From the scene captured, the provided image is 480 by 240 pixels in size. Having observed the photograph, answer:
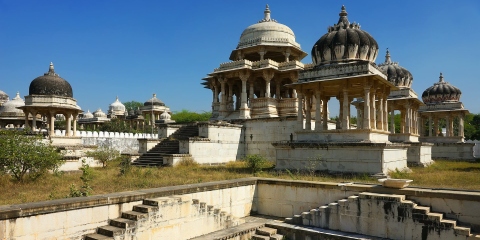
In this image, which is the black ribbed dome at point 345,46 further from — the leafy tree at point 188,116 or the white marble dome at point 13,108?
the leafy tree at point 188,116

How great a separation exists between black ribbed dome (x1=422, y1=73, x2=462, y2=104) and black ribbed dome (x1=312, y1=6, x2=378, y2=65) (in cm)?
2172

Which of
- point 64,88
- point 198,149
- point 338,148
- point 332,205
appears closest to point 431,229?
point 332,205

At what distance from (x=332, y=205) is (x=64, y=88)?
871 inches

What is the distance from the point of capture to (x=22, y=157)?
13.3 m

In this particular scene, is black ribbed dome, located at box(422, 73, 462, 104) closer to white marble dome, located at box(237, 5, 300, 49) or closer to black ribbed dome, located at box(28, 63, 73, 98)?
white marble dome, located at box(237, 5, 300, 49)

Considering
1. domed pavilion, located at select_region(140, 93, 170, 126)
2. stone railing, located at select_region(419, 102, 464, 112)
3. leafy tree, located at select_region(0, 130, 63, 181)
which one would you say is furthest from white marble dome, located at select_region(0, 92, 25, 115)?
stone railing, located at select_region(419, 102, 464, 112)

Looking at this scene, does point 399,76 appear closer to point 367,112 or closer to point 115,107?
point 367,112

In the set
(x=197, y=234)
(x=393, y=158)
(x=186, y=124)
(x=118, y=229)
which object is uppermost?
(x=186, y=124)

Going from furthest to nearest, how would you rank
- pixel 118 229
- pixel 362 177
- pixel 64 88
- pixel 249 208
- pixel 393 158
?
pixel 64 88
pixel 393 158
pixel 362 177
pixel 249 208
pixel 118 229

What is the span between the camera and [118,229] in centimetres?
820

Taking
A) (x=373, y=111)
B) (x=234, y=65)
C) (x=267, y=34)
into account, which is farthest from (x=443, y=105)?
(x=234, y=65)

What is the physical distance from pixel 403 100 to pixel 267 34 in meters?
12.7

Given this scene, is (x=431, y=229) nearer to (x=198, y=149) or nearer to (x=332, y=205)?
(x=332, y=205)

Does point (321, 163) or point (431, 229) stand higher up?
point (321, 163)
